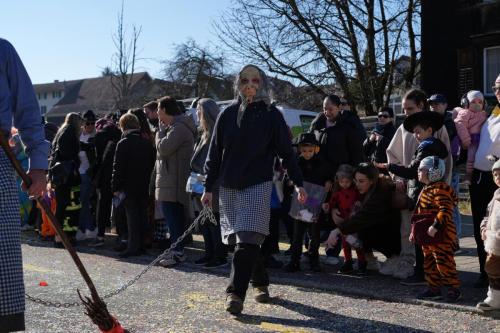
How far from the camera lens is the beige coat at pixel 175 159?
8469 mm

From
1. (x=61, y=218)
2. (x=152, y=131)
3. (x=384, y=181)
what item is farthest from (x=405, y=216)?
(x=61, y=218)

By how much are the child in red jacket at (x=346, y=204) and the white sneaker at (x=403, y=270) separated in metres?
0.41

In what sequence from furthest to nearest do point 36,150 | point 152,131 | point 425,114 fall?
point 152,131, point 425,114, point 36,150

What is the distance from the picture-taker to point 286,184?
8.90 m

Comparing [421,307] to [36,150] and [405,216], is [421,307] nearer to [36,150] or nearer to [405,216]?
[405,216]

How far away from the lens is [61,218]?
400 inches

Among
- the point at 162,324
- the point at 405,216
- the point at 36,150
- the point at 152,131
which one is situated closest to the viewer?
the point at 36,150

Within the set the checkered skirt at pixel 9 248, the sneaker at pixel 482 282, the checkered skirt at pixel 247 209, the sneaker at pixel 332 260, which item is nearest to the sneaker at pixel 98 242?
the sneaker at pixel 332 260

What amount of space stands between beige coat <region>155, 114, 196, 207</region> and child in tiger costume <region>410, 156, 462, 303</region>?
3.32m

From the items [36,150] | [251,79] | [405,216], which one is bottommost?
[405,216]

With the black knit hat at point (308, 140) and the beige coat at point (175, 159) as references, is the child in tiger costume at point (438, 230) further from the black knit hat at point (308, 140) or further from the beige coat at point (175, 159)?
the beige coat at point (175, 159)

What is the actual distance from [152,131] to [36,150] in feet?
20.1

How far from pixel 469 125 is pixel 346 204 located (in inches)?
63.6

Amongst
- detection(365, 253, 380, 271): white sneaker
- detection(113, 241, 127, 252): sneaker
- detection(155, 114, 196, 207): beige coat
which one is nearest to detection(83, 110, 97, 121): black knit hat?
detection(113, 241, 127, 252): sneaker
